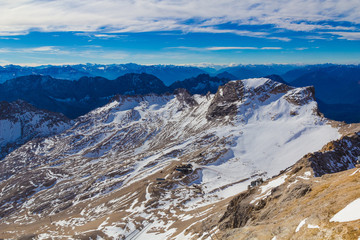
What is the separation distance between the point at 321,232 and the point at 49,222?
141m

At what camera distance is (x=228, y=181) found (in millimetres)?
129750

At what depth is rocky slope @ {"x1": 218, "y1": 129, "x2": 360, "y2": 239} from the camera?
23.0 m

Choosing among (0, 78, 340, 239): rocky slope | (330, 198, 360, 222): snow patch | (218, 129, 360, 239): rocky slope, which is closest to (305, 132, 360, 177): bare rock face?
(218, 129, 360, 239): rocky slope

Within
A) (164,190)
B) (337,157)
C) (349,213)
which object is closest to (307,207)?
(349,213)

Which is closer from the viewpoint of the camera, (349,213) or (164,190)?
(349,213)

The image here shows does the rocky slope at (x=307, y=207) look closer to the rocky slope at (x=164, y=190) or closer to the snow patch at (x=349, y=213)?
the snow patch at (x=349, y=213)

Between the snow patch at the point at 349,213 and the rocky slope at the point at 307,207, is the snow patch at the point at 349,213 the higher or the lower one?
the higher one

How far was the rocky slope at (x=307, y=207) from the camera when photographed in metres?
23.0

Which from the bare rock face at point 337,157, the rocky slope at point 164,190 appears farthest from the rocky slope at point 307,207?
the rocky slope at point 164,190

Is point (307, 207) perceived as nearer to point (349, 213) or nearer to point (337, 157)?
point (349, 213)

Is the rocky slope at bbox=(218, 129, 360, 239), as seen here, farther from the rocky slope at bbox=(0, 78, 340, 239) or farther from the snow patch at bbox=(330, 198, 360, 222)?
the rocky slope at bbox=(0, 78, 340, 239)

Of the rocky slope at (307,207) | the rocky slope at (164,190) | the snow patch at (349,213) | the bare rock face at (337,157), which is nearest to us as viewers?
the snow patch at (349,213)

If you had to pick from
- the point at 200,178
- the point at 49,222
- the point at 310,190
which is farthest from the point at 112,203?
the point at 310,190

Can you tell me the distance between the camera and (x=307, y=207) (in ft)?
109
